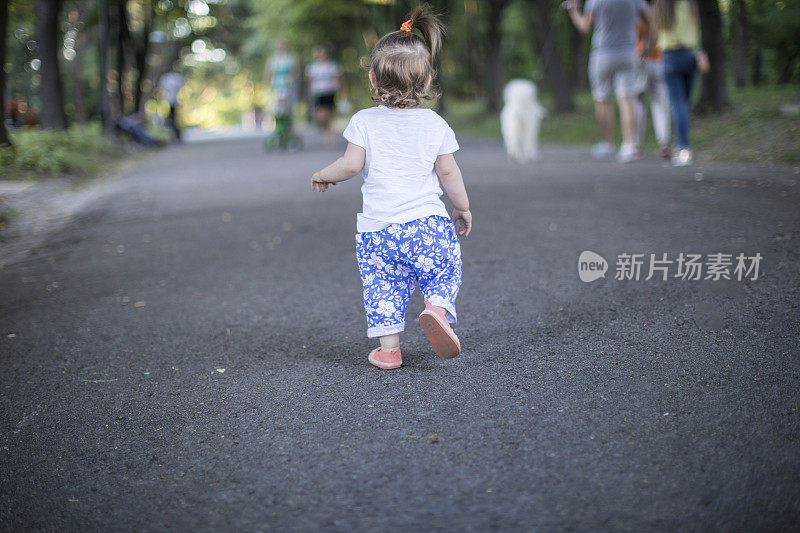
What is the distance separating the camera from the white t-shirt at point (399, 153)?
125 inches

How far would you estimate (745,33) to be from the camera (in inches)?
822

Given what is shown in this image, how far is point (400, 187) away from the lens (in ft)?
10.5

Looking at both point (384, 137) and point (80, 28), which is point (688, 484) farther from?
point (80, 28)

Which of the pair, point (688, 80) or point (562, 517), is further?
point (688, 80)

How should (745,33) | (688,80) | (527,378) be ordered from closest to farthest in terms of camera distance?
(527,378), (688,80), (745,33)

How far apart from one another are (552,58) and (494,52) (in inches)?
165

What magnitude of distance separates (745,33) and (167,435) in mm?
22205

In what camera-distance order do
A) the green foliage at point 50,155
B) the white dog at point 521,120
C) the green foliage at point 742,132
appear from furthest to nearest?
the white dog at point 521,120
the green foliage at point 50,155
the green foliage at point 742,132

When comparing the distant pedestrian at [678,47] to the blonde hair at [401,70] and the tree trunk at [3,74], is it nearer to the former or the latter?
the blonde hair at [401,70]

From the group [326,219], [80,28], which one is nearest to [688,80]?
[326,219]

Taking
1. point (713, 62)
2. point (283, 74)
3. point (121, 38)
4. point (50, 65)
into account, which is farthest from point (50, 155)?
point (121, 38)

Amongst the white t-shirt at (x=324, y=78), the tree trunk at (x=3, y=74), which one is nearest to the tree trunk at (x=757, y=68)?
the white t-shirt at (x=324, y=78)

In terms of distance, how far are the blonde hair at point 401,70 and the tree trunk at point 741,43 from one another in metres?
19.7

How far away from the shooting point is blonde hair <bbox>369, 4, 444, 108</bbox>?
3.11 metres
